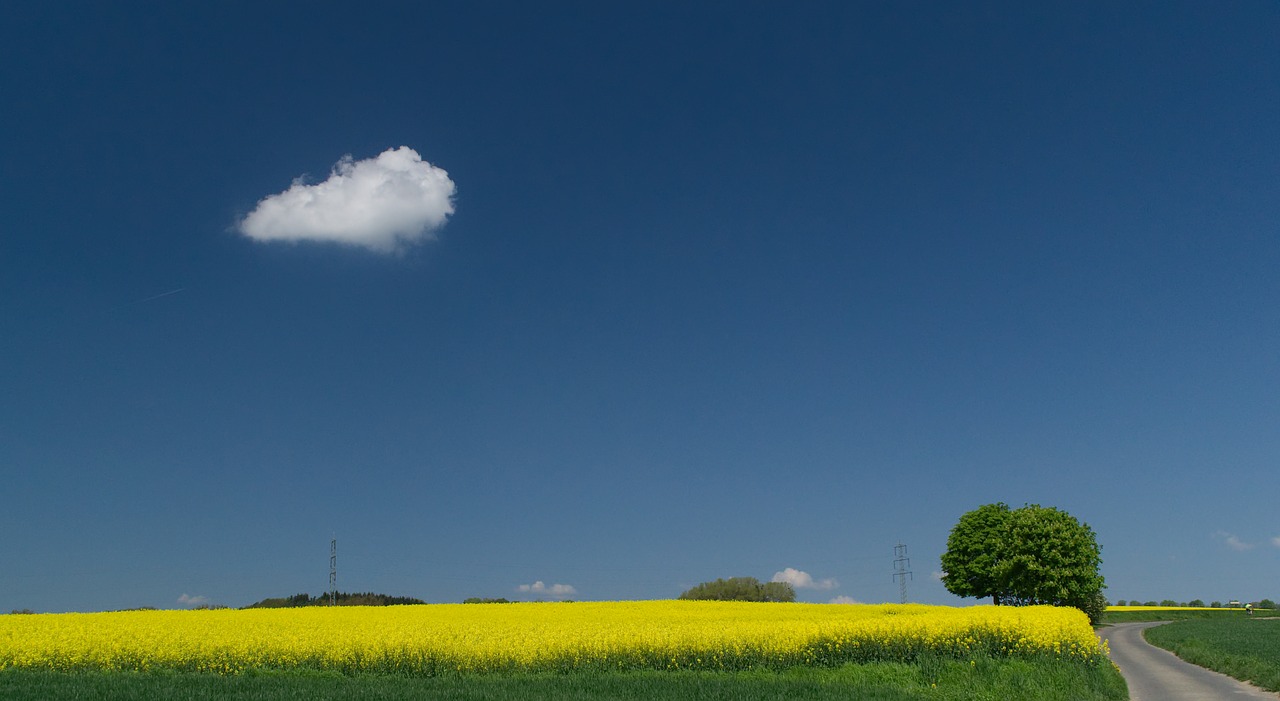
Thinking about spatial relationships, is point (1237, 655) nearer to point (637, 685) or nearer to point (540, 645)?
point (540, 645)

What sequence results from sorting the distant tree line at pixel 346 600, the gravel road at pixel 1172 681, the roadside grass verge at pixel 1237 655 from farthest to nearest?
the distant tree line at pixel 346 600
the roadside grass verge at pixel 1237 655
the gravel road at pixel 1172 681

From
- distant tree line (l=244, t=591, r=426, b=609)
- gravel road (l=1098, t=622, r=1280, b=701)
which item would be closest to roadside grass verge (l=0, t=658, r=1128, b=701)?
gravel road (l=1098, t=622, r=1280, b=701)

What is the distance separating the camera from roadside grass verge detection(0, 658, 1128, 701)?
17859 millimetres

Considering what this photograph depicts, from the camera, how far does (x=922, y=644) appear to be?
26.0m

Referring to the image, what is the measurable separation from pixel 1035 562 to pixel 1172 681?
33212 mm

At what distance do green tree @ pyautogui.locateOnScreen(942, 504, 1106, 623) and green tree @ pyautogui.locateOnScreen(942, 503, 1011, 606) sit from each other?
0.24 ft

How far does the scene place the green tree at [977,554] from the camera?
225 ft

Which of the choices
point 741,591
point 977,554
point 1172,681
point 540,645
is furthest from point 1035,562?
point 540,645

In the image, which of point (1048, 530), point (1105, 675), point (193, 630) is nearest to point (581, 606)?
point (193, 630)

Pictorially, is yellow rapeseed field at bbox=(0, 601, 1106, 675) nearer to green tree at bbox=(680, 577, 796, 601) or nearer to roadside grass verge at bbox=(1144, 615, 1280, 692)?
roadside grass verge at bbox=(1144, 615, 1280, 692)

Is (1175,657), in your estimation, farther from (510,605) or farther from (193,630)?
(193,630)

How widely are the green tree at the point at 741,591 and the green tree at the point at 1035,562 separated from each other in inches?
625

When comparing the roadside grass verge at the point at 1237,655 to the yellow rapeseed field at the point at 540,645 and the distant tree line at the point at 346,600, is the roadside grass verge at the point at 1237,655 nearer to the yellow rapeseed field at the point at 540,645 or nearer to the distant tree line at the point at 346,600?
the yellow rapeseed field at the point at 540,645

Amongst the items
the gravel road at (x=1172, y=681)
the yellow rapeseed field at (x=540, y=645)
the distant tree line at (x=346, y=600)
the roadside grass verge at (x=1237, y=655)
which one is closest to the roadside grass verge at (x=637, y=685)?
the yellow rapeseed field at (x=540, y=645)
